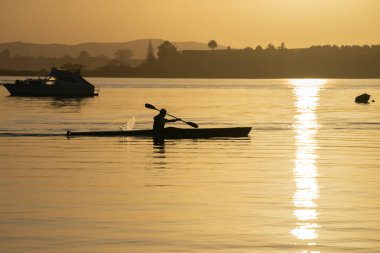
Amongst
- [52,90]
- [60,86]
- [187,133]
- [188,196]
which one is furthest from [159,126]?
[52,90]

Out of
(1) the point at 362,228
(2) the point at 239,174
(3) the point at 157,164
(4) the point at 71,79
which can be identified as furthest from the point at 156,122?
(4) the point at 71,79

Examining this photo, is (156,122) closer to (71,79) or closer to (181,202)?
(181,202)

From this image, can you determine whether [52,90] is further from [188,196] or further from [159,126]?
[188,196]

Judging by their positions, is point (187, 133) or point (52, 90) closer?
point (187, 133)

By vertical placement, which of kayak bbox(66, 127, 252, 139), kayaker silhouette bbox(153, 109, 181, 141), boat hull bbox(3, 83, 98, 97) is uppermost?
kayaker silhouette bbox(153, 109, 181, 141)

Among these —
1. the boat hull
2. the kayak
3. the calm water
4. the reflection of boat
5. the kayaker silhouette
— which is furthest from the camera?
the boat hull

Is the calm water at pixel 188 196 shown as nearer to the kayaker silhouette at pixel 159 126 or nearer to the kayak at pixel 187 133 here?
the kayak at pixel 187 133

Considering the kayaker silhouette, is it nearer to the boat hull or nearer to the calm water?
the calm water

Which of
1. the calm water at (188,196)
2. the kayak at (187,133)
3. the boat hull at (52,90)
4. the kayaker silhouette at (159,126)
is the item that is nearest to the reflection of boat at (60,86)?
the boat hull at (52,90)

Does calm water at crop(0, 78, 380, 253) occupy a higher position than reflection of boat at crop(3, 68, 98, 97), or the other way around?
calm water at crop(0, 78, 380, 253)

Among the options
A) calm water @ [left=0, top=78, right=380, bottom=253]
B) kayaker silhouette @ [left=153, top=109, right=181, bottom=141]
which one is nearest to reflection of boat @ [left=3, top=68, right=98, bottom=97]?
calm water @ [left=0, top=78, right=380, bottom=253]

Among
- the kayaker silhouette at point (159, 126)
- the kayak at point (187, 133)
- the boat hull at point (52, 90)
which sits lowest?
the boat hull at point (52, 90)

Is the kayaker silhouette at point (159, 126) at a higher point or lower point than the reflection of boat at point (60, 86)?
higher

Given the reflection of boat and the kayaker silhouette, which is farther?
the reflection of boat
